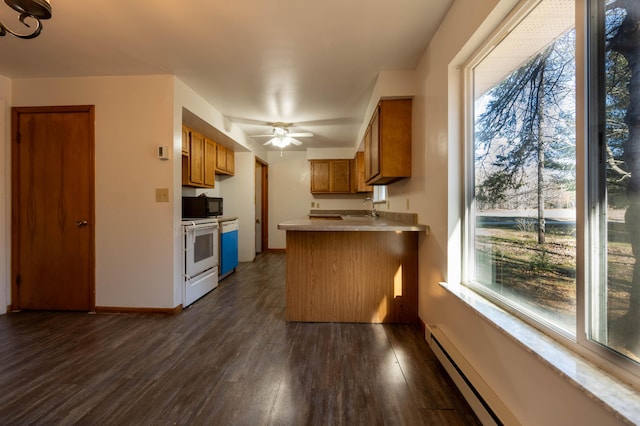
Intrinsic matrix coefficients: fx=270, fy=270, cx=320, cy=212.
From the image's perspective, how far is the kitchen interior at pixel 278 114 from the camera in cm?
182

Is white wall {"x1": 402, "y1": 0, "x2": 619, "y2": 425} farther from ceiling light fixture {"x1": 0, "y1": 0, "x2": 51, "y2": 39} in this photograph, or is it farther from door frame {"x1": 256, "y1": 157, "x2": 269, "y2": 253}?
door frame {"x1": 256, "y1": 157, "x2": 269, "y2": 253}

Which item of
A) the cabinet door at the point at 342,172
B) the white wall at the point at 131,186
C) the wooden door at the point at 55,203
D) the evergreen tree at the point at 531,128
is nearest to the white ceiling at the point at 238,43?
the white wall at the point at 131,186

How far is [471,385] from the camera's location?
1.44 meters

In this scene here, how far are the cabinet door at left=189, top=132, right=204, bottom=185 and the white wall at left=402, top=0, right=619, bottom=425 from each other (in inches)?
106

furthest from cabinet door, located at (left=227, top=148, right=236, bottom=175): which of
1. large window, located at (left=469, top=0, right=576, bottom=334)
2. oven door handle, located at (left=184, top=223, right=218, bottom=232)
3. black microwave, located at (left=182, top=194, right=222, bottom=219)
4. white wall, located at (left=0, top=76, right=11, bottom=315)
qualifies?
large window, located at (left=469, top=0, right=576, bottom=334)

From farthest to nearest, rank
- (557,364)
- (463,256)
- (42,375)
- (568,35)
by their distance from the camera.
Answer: (463,256) < (42,375) < (568,35) < (557,364)

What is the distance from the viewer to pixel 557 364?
92cm

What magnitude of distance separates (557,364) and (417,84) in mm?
2349

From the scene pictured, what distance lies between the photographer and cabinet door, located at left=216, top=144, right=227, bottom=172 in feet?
14.3

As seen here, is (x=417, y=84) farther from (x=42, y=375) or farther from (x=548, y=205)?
(x=42, y=375)

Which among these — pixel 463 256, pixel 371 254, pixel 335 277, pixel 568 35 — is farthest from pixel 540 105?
pixel 335 277

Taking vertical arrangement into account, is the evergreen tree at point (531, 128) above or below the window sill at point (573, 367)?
above

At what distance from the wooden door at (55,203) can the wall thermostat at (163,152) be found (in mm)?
735

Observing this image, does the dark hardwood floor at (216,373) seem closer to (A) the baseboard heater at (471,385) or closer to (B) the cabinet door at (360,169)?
(A) the baseboard heater at (471,385)
